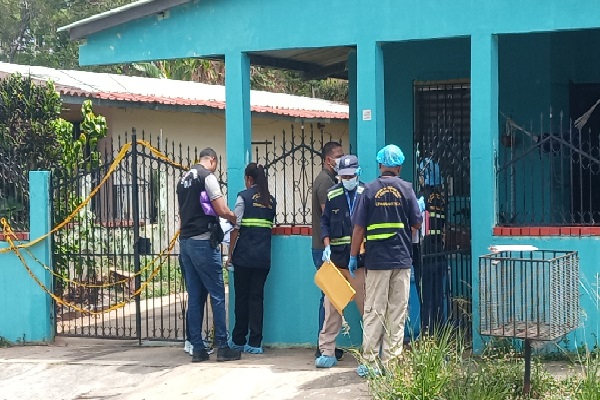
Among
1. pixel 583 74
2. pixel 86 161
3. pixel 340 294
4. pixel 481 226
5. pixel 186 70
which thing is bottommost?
pixel 340 294

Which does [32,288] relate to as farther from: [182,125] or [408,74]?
[182,125]

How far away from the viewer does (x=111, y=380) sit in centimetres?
849

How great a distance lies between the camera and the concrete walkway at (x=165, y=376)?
25.5 feet

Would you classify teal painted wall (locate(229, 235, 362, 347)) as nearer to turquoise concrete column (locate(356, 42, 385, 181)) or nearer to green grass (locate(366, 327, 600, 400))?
turquoise concrete column (locate(356, 42, 385, 181))

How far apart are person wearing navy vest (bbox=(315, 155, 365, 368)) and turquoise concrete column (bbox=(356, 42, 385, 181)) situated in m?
0.70

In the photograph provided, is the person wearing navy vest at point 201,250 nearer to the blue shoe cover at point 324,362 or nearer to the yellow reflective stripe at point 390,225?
the blue shoe cover at point 324,362

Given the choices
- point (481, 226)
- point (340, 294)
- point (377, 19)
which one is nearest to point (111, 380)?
point (340, 294)

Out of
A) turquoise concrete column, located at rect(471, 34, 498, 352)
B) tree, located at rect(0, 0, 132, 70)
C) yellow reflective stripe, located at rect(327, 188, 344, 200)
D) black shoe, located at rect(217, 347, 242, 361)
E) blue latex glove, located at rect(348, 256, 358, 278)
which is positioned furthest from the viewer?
tree, located at rect(0, 0, 132, 70)

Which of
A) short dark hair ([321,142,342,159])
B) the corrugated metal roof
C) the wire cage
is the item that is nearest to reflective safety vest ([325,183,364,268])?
short dark hair ([321,142,342,159])

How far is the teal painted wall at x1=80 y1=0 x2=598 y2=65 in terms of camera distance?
27.8 ft

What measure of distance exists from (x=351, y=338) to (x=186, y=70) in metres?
19.4

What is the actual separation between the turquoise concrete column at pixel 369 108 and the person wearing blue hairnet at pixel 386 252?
1.31 meters

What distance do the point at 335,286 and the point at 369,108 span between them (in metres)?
1.97

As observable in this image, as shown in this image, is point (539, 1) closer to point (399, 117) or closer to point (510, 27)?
point (510, 27)
